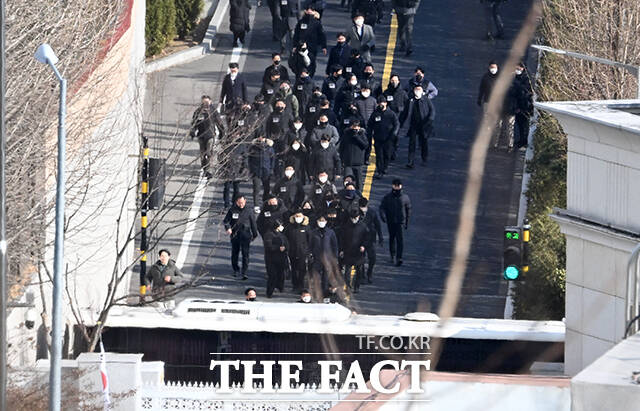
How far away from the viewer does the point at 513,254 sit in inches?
1177

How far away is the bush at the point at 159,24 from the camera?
1866 inches

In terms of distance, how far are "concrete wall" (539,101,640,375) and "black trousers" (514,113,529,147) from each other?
13902mm

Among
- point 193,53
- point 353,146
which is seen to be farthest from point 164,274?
point 193,53

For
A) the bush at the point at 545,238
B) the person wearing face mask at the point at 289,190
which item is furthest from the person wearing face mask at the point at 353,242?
the bush at the point at 545,238

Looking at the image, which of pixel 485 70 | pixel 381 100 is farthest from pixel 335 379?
pixel 485 70

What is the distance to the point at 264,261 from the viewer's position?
37438 millimetres

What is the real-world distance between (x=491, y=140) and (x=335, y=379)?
14.7 metres

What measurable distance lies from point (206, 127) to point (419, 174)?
471cm

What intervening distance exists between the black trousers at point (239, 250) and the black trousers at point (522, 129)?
23.4 feet

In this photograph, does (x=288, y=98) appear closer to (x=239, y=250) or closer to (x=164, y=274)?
(x=239, y=250)

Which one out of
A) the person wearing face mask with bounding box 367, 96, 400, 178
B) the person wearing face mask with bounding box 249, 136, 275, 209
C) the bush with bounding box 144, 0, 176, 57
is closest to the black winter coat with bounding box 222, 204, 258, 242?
the person wearing face mask with bounding box 249, 136, 275, 209

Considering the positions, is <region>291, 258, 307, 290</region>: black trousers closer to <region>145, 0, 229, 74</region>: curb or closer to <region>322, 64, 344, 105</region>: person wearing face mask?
<region>322, 64, 344, 105</region>: person wearing face mask

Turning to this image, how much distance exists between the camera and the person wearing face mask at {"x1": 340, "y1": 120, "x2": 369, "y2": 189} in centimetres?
3934

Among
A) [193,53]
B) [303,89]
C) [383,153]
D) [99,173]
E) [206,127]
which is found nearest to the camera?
[99,173]
